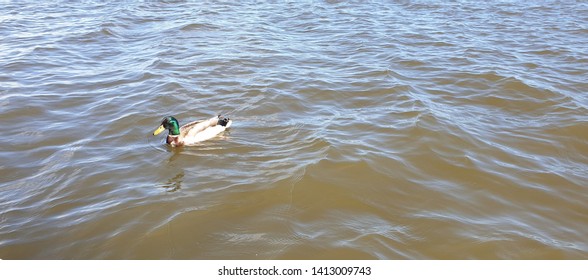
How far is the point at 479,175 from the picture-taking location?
6344 mm

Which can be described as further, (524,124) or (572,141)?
(524,124)

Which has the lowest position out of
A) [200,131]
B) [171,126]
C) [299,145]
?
[299,145]

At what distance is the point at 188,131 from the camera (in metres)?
7.39

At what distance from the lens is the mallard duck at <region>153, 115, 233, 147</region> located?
→ 7328 mm

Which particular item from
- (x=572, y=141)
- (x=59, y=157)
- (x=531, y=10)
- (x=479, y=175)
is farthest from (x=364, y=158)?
(x=531, y=10)

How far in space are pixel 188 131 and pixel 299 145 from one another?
1650mm

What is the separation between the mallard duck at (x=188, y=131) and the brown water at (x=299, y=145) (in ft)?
0.47

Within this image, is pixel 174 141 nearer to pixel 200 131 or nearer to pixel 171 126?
pixel 171 126

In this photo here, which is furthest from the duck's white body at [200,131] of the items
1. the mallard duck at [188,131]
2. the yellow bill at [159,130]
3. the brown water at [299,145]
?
the yellow bill at [159,130]

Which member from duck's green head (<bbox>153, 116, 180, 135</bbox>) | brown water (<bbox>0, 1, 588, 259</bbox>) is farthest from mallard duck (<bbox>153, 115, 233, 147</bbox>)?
brown water (<bbox>0, 1, 588, 259</bbox>)

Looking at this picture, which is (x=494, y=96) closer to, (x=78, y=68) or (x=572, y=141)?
(x=572, y=141)

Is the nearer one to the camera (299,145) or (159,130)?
(299,145)

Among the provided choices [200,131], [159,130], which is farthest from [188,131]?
[159,130]

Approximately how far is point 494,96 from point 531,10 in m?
9.01
